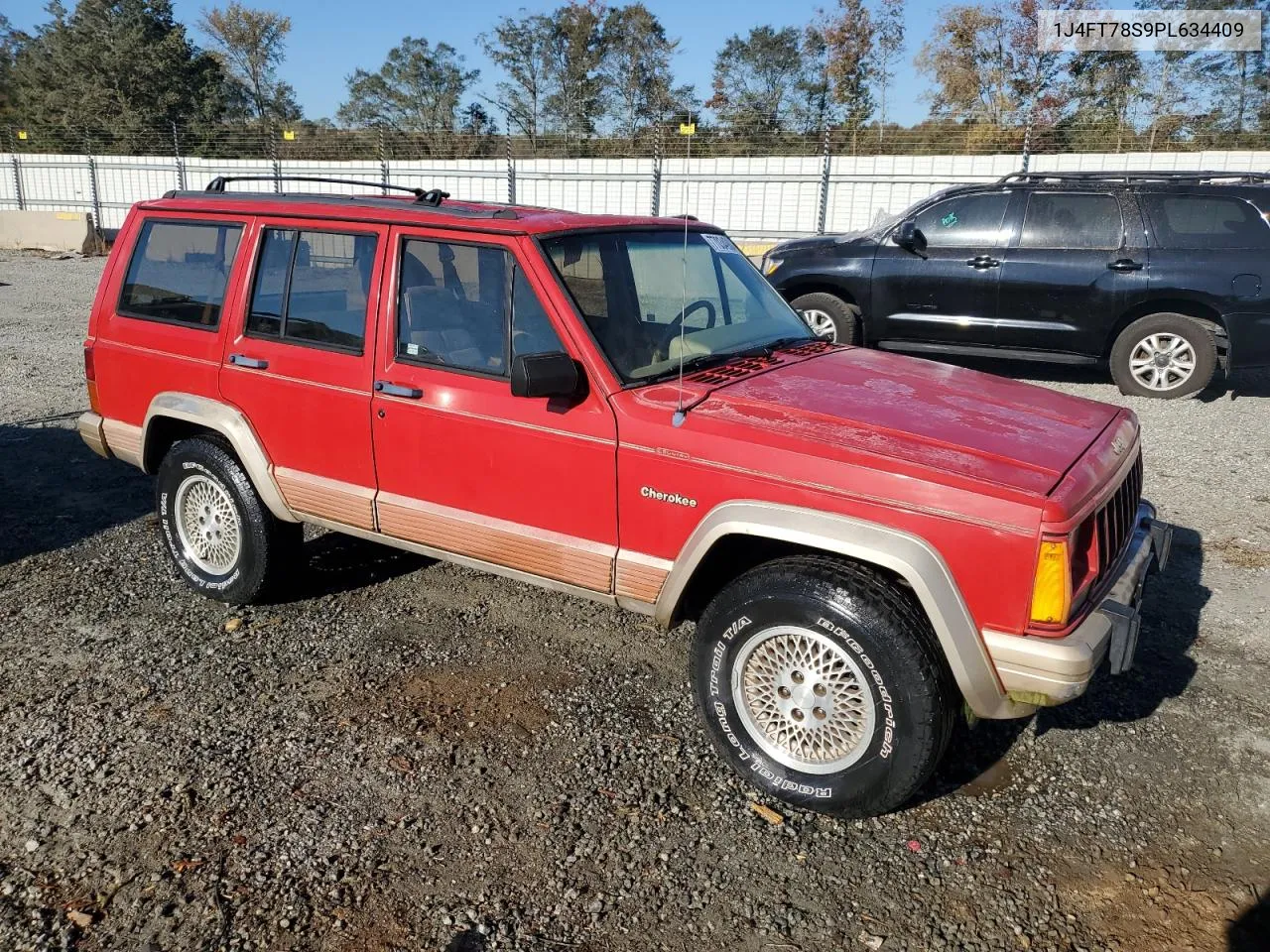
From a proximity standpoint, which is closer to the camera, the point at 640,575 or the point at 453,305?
the point at 640,575

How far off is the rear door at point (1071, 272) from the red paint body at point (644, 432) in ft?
18.4

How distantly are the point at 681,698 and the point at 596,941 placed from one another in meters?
1.38

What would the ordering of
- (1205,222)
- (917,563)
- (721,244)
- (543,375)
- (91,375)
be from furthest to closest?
1. (1205,222)
2. (91,375)
3. (721,244)
4. (543,375)
5. (917,563)

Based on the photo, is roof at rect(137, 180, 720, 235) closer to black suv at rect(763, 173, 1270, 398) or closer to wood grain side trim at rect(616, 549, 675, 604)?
wood grain side trim at rect(616, 549, 675, 604)

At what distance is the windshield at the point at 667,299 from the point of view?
3.71m

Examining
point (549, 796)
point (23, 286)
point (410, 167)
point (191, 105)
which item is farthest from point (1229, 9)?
point (191, 105)

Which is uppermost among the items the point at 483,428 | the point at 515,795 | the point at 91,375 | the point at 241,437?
the point at 483,428

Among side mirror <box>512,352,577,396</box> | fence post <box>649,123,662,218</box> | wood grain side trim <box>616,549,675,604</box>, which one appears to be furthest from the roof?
fence post <box>649,123,662,218</box>

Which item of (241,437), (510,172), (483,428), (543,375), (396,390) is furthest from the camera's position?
(510,172)

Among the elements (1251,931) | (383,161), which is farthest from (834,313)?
(383,161)

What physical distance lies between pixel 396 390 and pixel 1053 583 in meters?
2.57

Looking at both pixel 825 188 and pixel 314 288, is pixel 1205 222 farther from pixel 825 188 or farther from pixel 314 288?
pixel 825 188

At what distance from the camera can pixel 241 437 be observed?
14.5ft

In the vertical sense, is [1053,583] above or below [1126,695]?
above
